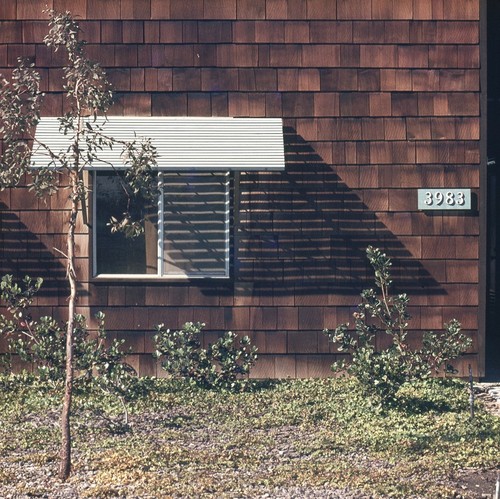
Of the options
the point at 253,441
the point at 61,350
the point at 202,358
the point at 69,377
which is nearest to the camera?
the point at 69,377

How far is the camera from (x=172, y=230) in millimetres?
11023

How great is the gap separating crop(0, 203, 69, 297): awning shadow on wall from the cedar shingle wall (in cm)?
2

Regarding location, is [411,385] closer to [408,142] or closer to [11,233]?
[408,142]

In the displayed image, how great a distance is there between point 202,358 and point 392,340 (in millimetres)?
2126

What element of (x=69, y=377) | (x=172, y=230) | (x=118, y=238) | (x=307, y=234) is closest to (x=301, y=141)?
(x=307, y=234)

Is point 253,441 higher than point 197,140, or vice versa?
point 197,140

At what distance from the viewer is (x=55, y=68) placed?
11008mm

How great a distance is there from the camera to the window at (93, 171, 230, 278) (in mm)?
11023

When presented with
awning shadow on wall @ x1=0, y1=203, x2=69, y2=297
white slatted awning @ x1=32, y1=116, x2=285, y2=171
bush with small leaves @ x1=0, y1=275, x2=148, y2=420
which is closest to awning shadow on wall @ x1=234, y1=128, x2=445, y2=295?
white slatted awning @ x1=32, y1=116, x2=285, y2=171

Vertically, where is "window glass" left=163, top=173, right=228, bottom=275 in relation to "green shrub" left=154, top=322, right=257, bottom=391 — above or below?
above

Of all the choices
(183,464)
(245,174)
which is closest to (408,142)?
(245,174)

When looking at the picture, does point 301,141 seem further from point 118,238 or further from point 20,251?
point 20,251

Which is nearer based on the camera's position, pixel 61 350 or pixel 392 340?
pixel 61 350

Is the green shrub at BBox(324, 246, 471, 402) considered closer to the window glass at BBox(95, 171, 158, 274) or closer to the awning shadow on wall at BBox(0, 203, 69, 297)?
the window glass at BBox(95, 171, 158, 274)
